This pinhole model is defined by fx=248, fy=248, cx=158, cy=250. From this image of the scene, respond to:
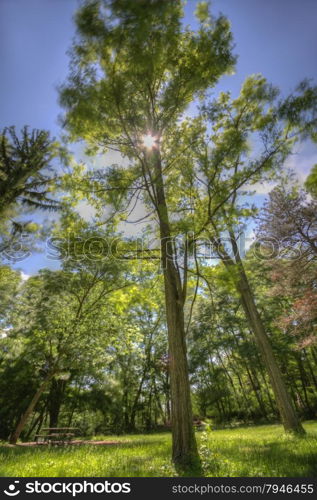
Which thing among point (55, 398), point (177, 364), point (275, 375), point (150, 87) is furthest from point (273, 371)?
point (55, 398)

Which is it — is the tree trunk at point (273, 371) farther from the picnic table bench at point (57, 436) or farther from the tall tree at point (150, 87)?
the picnic table bench at point (57, 436)

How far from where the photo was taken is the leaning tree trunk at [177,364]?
4152 mm

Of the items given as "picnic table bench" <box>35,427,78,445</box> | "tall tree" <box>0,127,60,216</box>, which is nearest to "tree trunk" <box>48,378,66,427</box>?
"picnic table bench" <box>35,427,78,445</box>

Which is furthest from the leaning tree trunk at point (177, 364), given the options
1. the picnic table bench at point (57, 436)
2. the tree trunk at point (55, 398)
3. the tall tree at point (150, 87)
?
the tree trunk at point (55, 398)

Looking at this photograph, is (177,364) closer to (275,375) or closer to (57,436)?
(275,375)

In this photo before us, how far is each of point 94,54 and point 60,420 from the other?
3177 centimetres

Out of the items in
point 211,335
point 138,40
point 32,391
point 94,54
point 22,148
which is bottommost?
point 32,391

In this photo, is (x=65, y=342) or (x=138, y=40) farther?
(x=65, y=342)

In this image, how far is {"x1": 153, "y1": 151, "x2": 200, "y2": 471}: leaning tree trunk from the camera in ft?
13.6

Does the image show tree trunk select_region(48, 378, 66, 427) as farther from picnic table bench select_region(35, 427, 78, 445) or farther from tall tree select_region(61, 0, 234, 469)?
tall tree select_region(61, 0, 234, 469)

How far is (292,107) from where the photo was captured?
5.07 m

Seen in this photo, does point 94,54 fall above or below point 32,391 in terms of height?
above
